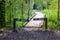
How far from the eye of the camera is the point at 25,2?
10.9m

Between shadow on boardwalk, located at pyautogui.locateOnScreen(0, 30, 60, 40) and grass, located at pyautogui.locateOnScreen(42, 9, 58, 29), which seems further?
grass, located at pyautogui.locateOnScreen(42, 9, 58, 29)

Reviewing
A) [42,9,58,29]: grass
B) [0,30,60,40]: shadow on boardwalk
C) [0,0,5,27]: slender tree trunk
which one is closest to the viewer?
[0,30,60,40]: shadow on boardwalk

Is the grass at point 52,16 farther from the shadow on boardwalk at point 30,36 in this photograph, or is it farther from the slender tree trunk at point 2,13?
the shadow on boardwalk at point 30,36

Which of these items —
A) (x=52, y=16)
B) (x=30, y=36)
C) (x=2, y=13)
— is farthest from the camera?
(x=52, y=16)

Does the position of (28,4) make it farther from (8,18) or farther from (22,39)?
(22,39)

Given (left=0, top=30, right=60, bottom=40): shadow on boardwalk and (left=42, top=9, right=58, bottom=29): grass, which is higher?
(left=42, top=9, right=58, bottom=29): grass

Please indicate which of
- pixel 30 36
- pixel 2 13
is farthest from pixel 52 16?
pixel 30 36

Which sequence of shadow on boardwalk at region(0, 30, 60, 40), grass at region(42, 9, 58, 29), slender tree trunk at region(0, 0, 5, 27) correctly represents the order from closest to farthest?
shadow on boardwalk at region(0, 30, 60, 40) → slender tree trunk at region(0, 0, 5, 27) → grass at region(42, 9, 58, 29)

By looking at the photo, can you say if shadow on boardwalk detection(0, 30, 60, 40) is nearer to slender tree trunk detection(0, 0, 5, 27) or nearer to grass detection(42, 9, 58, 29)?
slender tree trunk detection(0, 0, 5, 27)

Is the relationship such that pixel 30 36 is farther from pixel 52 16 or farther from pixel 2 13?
pixel 52 16

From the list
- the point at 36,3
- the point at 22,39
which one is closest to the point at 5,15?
the point at 36,3

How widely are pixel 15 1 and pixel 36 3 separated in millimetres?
1802

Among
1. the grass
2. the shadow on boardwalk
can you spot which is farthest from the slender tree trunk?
the shadow on boardwalk

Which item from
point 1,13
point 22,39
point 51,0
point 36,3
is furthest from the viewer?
point 36,3
